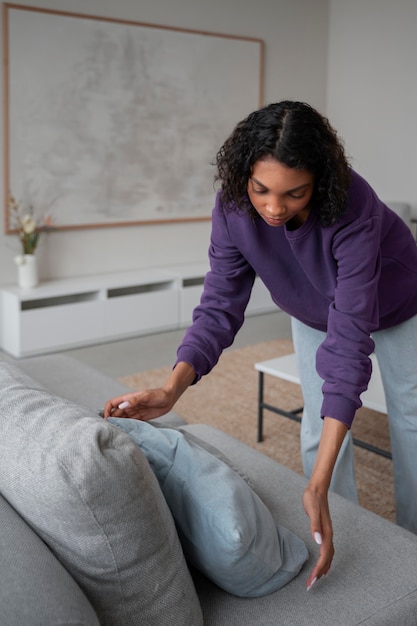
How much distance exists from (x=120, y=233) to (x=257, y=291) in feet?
3.75

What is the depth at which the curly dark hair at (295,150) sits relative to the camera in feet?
3.94

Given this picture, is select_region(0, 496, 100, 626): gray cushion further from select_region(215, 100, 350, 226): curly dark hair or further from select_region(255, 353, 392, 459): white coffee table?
select_region(255, 353, 392, 459): white coffee table

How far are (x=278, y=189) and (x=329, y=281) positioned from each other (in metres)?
0.35

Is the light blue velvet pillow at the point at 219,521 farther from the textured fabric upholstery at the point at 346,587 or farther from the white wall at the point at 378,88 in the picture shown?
the white wall at the point at 378,88

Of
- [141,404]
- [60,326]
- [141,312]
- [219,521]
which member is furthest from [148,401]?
[141,312]

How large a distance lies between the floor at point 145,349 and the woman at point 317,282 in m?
2.13

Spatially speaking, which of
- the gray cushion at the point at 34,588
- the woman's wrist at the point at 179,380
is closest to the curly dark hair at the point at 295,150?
the woman's wrist at the point at 179,380

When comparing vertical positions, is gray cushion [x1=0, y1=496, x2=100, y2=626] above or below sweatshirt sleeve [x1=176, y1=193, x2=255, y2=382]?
below

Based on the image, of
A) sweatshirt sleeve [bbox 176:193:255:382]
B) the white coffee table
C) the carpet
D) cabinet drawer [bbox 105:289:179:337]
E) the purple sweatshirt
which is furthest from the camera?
cabinet drawer [bbox 105:289:179:337]

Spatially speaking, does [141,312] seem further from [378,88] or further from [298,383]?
[378,88]

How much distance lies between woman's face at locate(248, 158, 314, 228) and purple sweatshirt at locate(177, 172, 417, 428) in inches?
6.2

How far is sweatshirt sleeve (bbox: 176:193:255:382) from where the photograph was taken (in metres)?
1.55

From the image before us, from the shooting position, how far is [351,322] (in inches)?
52.0

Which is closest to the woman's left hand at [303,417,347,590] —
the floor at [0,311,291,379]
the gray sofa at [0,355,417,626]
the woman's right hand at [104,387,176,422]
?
the gray sofa at [0,355,417,626]
